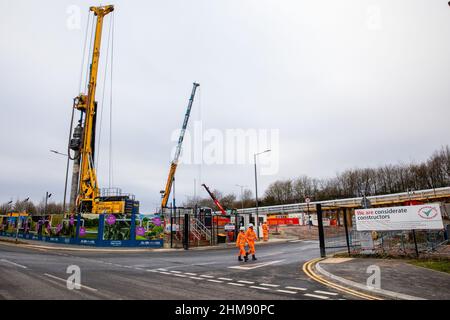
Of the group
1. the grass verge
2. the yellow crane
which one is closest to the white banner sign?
the grass verge

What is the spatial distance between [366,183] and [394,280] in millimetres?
76759

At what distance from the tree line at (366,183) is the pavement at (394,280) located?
147 ft

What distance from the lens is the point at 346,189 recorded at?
297 feet

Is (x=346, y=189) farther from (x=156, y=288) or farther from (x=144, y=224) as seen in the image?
(x=156, y=288)

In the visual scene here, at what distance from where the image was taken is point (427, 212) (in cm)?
1238

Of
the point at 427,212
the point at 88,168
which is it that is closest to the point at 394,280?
the point at 427,212

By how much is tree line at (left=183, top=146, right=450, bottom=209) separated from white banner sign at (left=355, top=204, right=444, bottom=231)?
1612 inches

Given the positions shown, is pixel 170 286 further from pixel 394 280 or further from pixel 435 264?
pixel 435 264

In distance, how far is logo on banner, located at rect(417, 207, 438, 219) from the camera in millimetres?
12152

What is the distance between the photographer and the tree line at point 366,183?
69625 millimetres

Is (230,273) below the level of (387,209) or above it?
below

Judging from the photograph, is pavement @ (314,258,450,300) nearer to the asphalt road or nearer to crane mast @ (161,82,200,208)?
the asphalt road
